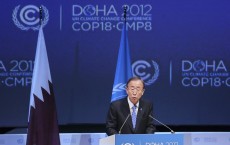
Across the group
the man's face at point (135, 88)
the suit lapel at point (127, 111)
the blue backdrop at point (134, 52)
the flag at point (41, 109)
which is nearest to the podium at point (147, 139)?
the man's face at point (135, 88)

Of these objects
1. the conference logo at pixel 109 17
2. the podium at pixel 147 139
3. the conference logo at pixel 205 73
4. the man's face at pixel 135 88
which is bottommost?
the podium at pixel 147 139

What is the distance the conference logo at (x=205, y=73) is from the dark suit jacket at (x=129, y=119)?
186 cm

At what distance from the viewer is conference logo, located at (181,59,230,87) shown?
606cm

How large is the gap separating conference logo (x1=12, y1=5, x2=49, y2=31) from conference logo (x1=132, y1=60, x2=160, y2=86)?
1.52m

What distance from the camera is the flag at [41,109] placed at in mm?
5207

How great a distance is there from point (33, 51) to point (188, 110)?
237 centimetres

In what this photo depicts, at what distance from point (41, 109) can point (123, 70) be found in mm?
1160

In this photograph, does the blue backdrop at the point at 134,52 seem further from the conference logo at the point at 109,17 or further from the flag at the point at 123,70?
the flag at the point at 123,70

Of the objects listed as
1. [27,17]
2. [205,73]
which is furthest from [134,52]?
[27,17]

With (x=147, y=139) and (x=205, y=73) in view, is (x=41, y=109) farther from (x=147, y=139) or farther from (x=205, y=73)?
(x=147, y=139)

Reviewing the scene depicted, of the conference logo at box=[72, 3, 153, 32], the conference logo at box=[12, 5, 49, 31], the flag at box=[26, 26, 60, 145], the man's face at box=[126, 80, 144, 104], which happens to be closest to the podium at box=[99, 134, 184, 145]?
the man's face at box=[126, 80, 144, 104]

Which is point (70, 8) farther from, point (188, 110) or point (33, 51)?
point (188, 110)

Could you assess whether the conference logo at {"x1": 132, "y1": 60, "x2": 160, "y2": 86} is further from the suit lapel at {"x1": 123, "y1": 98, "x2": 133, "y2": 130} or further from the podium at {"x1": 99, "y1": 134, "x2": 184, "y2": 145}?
the podium at {"x1": 99, "y1": 134, "x2": 184, "y2": 145}

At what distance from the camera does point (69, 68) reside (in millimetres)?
6105
